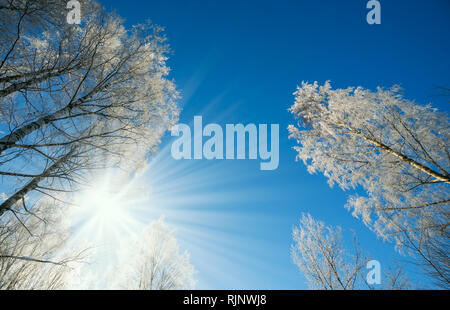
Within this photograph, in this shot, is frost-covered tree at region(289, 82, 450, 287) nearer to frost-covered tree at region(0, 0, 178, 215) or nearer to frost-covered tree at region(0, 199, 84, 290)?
frost-covered tree at region(0, 0, 178, 215)

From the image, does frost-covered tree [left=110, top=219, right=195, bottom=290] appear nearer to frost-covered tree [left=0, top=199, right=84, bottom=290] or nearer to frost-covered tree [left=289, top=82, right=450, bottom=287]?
frost-covered tree [left=0, top=199, right=84, bottom=290]

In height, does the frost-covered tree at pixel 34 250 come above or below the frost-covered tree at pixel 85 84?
below

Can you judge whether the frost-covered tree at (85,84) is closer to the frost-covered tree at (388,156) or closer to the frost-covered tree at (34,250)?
the frost-covered tree at (34,250)

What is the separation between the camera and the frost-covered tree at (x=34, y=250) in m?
5.19

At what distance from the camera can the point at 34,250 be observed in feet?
19.7

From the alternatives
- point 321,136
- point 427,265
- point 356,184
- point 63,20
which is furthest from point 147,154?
point 427,265

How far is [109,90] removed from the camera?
372cm

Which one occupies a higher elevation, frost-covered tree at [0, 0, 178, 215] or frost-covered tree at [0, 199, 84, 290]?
frost-covered tree at [0, 0, 178, 215]

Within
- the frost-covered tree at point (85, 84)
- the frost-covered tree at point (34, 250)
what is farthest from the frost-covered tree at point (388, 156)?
the frost-covered tree at point (34, 250)

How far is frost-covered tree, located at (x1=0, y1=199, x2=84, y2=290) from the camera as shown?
17.0ft

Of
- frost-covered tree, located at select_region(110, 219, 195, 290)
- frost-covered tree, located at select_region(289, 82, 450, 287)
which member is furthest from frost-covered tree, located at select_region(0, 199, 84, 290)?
frost-covered tree, located at select_region(289, 82, 450, 287)

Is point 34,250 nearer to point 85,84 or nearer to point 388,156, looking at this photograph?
point 85,84

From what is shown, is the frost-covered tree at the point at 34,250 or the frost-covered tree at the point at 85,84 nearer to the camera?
the frost-covered tree at the point at 85,84

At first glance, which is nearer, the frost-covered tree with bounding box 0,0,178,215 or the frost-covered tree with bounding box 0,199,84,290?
the frost-covered tree with bounding box 0,0,178,215
